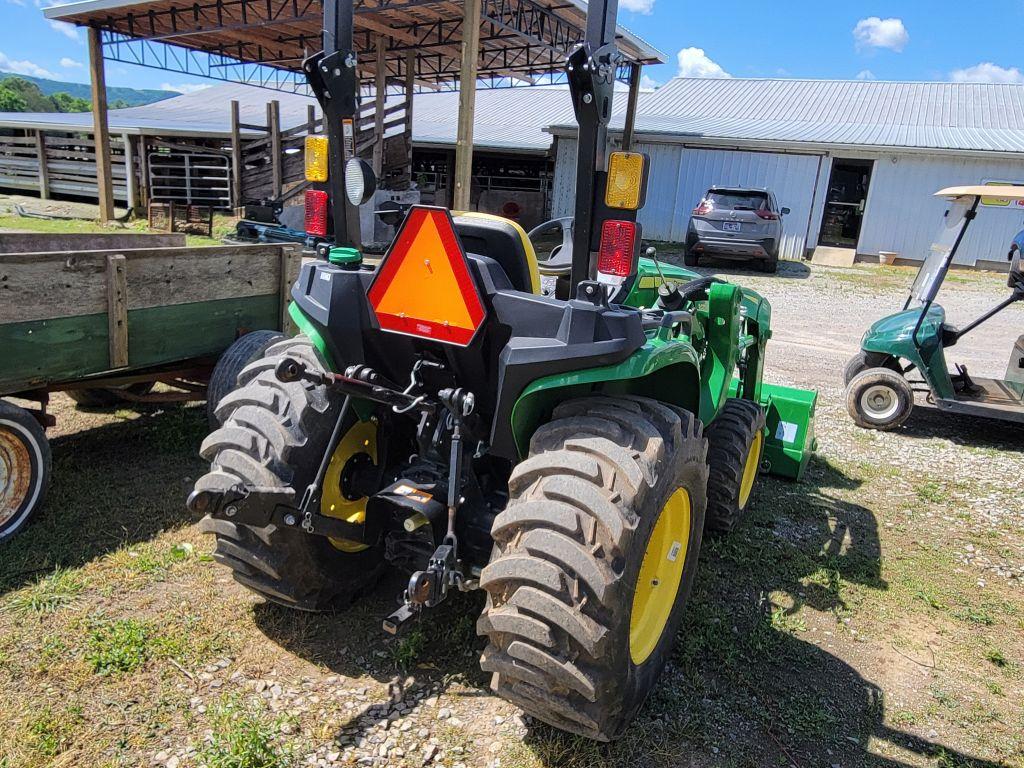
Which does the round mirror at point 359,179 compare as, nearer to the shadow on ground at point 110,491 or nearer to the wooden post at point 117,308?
the wooden post at point 117,308

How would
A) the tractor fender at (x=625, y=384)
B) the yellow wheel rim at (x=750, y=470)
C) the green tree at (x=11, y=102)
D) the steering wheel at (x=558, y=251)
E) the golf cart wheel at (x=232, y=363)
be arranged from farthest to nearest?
the green tree at (x=11, y=102)
the golf cart wheel at (x=232, y=363)
the yellow wheel rim at (x=750, y=470)
the steering wheel at (x=558, y=251)
the tractor fender at (x=625, y=384)

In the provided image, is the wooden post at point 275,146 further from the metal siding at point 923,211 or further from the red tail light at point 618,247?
the red tail light at point 618,247

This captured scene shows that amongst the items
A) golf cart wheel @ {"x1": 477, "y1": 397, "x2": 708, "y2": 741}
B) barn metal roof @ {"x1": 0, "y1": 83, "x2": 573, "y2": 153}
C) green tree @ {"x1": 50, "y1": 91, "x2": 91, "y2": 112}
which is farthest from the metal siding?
green tree @ {"x1": 50, "y1": 91, "x2": 91, "y2": 112}

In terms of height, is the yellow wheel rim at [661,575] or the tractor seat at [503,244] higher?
the tractor seat at [503,244]

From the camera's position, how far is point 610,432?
7.79 ft

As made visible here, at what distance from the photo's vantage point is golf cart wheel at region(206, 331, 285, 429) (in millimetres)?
4613

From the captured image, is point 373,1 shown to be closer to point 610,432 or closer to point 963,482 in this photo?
point 963,482

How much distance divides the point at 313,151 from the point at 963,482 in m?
5.13

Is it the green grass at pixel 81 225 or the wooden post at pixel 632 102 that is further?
the wooden post at pixel 632 102

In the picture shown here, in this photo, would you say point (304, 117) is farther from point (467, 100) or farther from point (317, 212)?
point (317, 212)

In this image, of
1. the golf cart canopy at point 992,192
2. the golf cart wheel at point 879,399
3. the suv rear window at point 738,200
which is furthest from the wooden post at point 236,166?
the golf cart canopy at point 992,192

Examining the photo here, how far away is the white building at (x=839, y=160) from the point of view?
18.1 metres

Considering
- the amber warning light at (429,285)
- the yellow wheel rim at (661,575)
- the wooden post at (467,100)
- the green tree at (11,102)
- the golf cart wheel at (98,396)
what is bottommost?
the golf cart wheel at (98,396)

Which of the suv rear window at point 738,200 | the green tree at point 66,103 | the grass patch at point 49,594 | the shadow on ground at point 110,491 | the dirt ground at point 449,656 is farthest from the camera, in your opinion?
the green tree at point 66,103
